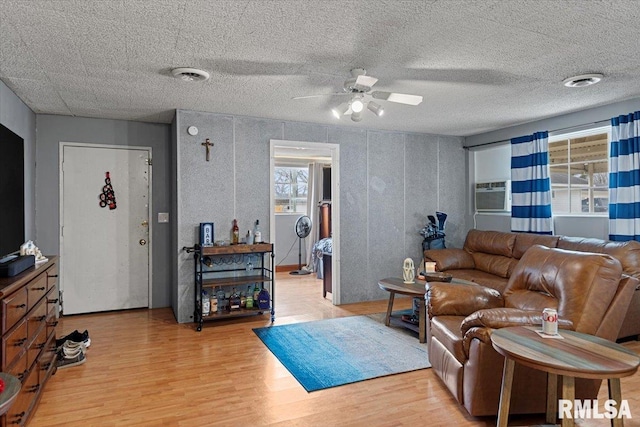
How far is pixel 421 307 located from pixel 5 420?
10.7ft

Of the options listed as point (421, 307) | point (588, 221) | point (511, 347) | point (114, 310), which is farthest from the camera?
point (114, 310)

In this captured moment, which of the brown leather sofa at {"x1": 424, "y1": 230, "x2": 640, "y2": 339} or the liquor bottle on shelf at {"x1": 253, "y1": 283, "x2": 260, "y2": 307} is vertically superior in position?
the brown leather sofa at {"x1": 424, "y1": 230, "x2": 640, "y2": 339}

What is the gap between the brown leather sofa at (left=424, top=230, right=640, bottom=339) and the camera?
371 centimetres

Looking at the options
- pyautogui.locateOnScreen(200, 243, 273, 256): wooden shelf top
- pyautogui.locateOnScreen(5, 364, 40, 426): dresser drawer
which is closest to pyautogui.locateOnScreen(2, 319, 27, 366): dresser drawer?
pyautogui.locateOnScreen(5, 364, 40, 426): dresser drawer

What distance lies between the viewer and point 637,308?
3.74 meters

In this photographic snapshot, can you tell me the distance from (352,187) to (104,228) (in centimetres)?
325

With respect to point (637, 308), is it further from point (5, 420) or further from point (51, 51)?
Result: point (51, 51)

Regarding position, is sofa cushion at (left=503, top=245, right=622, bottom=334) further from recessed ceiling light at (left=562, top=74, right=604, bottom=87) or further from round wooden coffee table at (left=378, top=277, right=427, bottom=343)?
recessed ceiling light at (left=562, top=74, right=604, bottom=87)

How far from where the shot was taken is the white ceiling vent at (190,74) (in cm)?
311

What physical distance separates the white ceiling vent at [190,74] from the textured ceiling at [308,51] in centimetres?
7

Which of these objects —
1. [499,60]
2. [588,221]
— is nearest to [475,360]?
[499,60]

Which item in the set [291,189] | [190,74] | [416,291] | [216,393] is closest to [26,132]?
[190,74]

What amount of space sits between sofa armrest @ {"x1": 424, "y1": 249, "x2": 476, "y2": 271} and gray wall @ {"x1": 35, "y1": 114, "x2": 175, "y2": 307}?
3389mm

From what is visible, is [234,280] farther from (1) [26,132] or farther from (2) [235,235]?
(1) [26,132]
